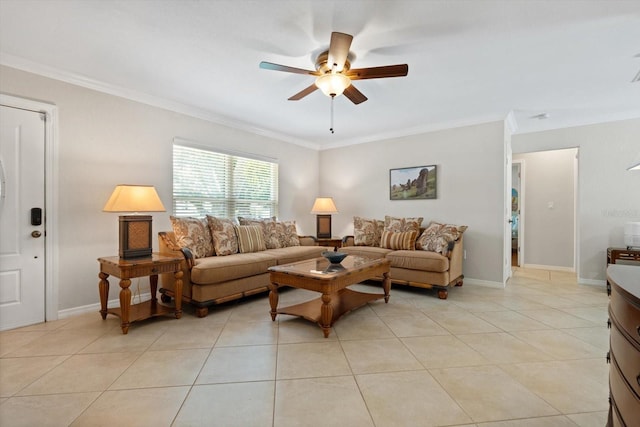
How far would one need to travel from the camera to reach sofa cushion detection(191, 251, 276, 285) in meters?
3.03

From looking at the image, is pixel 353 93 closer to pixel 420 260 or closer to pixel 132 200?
pixel 420 260

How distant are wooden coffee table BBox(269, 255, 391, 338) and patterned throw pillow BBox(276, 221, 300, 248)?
1218mm

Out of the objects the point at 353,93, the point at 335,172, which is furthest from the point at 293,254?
the point at 335,172

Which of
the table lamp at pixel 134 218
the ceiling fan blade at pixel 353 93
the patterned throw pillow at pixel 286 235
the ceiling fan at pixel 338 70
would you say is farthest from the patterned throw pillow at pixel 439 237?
Answer: the table lamp at pixel 134 218

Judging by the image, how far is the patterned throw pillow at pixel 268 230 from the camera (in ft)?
14.2

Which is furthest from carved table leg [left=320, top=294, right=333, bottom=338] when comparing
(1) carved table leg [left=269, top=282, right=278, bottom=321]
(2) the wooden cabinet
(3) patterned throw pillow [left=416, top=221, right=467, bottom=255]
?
(3) patterned throw pillow [left=416, top=221, right=467, bottom=255]

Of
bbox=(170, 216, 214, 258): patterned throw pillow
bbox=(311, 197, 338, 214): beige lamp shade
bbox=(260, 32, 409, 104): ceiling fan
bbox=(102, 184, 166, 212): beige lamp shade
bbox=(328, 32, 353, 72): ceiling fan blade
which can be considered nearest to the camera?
bbox=(328, 32, 353, 72): ceiling fan blade

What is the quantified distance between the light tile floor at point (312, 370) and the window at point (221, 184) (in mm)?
1631

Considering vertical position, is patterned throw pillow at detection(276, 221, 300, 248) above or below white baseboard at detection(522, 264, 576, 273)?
above

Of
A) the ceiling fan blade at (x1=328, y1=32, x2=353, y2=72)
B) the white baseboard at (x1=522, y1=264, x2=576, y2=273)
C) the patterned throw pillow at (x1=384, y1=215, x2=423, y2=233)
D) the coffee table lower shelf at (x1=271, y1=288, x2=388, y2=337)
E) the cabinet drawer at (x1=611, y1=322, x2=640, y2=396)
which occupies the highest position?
the ceiling fan blade at (x1=328, y1=32, x2=353, y2=72)

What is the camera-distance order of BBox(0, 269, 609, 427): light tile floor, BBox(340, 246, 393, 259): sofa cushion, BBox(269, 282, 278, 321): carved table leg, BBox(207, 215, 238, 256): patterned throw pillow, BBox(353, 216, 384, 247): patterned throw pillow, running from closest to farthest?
BBox(0, 269, 609, 427): light tile floor < BBox(269, 282, 278, 321): carved table leg < BBox(207, 215, 238, 256): patterned throw pillow < BBox(340, 246, 393, 259): sofa cushion < BBox(353, 216, 384, 247): patterned throw pillow

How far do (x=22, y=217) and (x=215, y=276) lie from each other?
71.7 inches

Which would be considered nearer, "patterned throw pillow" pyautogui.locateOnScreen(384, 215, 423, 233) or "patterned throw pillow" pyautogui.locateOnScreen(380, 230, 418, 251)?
"patterned throw pillow" pyautogui.locateOnScreen(380, 230, 418, 251)

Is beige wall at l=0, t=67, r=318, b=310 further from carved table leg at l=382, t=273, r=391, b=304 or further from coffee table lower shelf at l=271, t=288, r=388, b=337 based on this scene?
carved table leg at l=382, t=273, r=391, b=304
